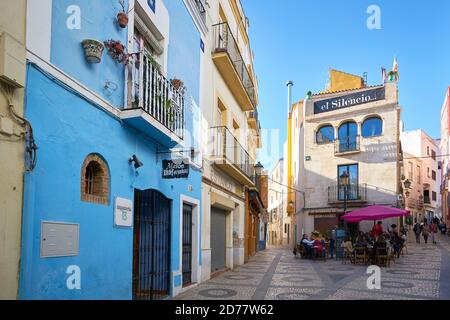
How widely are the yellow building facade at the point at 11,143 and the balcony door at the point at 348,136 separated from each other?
23200 millimetres

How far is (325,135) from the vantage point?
26.9 m

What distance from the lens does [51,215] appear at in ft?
16.8

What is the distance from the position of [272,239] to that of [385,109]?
92.4ft

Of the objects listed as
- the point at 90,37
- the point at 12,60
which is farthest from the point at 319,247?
the point at 12,60

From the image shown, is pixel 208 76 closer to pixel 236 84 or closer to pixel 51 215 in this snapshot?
pixel 236 84

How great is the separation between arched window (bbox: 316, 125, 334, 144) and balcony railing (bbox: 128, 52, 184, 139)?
19294 mm

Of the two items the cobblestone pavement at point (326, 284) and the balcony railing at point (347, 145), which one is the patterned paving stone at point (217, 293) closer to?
the cobblestone pavement at point (326, 284)

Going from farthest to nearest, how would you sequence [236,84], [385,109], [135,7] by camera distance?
1. [385,109]
2. [236,84]
3. [135,7]

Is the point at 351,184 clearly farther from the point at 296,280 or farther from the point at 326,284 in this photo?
the point at 326,284

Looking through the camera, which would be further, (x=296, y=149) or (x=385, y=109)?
(x=296, y=149)

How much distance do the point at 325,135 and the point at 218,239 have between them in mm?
14727

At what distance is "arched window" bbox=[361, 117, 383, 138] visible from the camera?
25.0m
